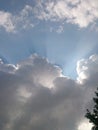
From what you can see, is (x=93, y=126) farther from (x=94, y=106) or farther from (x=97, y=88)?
(x=97, y=88)

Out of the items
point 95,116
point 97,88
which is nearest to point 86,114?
point 95,116

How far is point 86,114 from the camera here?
49.4 metres

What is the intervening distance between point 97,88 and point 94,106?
3243mm

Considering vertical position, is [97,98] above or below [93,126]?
above

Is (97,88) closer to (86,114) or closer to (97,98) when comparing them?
(97,98)

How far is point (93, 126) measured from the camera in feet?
160

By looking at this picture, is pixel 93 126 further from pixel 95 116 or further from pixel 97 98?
pixel 97 98

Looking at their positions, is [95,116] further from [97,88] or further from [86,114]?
[97,88]

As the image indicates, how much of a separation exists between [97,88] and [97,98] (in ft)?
5.81

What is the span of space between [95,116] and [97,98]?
3.40 meters

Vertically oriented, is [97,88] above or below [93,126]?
above

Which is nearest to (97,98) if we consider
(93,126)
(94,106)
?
(94,106)

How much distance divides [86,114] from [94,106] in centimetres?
230

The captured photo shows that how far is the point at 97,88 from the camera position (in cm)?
5128
